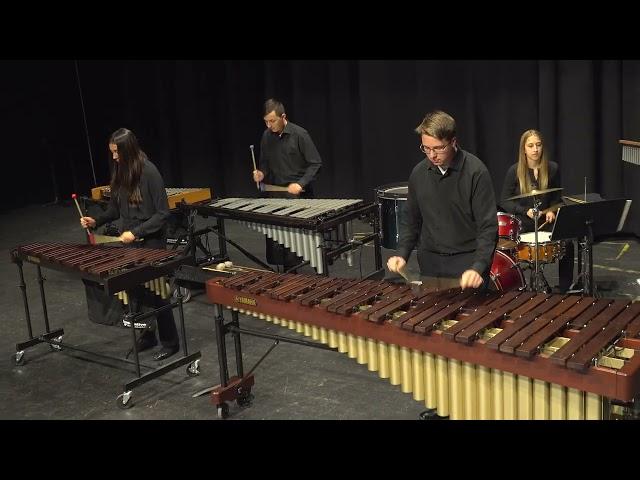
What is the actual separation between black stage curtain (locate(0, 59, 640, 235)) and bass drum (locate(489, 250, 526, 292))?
2967mm

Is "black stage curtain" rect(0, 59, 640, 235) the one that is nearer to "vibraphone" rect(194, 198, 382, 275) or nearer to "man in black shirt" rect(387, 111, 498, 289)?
"vibraphone" rect(194, 198, 382, 275)

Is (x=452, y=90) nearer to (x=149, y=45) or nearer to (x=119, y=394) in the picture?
(x=149, y=45)

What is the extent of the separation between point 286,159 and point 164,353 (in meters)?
2.22

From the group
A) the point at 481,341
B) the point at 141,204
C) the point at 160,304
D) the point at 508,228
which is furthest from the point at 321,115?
the point at 481,341

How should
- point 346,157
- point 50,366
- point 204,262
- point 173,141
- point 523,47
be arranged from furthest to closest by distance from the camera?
point 173,141 → point 346,157 → point 523,47 → point 204,262 → point 50,366

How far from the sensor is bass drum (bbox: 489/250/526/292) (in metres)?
5.26

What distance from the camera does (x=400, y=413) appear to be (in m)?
4.36

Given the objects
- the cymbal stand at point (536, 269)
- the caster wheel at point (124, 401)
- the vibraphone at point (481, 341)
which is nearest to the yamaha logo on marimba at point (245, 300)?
the vibraphone at point (481, 341)

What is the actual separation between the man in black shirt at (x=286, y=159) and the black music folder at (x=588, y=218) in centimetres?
233

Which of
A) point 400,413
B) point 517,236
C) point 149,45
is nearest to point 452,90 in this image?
point 517,236

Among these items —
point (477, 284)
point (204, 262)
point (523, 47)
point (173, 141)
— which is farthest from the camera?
point (173, 141)

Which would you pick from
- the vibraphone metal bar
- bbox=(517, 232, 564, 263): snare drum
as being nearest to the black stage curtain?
the vibraphone metal bar

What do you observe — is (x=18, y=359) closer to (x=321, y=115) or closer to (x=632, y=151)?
(x=632, y=151)

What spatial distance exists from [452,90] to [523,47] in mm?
1049
